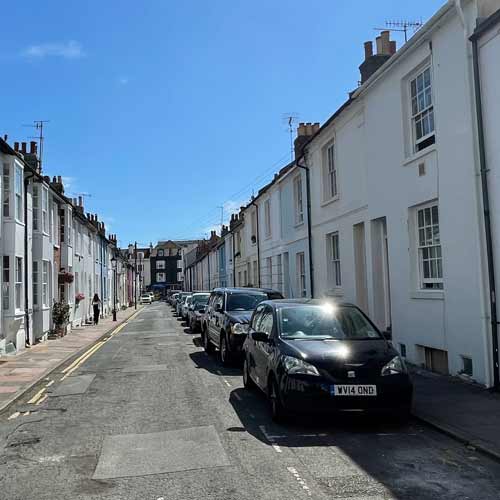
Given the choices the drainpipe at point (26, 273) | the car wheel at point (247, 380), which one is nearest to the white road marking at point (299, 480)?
the car wheel at point (247, 380)

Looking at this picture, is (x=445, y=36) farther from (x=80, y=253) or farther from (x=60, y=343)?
(x=80, y=253)

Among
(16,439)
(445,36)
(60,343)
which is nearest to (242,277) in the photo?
(60,343)

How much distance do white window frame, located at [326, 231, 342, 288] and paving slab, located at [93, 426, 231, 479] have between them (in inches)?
405

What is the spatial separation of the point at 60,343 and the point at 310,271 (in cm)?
942

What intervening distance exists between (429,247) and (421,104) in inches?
115

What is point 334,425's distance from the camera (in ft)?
23.7

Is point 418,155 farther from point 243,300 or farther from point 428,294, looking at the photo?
point 243,300

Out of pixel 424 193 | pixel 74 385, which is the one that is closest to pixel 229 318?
pixel 74 385

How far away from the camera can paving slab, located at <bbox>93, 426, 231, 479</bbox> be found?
5.55m

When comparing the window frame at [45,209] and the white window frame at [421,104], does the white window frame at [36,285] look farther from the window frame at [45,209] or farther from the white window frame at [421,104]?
the white window frame at [421,104]

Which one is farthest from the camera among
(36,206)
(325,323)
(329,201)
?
(36,206)

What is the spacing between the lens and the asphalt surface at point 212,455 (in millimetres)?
4930

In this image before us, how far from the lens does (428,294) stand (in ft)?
35.6

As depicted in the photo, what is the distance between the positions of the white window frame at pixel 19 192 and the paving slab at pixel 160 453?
485 inches
